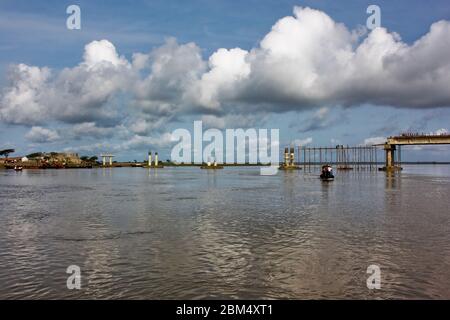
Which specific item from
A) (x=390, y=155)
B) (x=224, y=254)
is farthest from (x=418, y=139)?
(x=224, y=254)

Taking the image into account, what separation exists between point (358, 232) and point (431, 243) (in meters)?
5.00

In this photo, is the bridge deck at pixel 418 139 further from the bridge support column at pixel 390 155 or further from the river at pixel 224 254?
the river at pixel 224 254

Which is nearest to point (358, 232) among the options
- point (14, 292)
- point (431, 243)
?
point (431, 243)

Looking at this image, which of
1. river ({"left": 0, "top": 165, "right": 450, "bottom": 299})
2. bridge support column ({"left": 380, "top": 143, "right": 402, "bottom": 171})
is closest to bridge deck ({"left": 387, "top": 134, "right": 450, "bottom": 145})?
bridge support column ({"left": 380, "top": 143, "right": 402, "bottom": 171})

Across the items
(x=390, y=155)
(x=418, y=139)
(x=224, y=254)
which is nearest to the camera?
(x=224, y=254)

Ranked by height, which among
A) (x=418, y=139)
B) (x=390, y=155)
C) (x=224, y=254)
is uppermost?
(x=418, y=139)

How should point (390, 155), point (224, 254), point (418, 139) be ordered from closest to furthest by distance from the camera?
point (224, 254) → point (418, 139) → point (390, 155)

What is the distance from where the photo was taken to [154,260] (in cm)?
1977

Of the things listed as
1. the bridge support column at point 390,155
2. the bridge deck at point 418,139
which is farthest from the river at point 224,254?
the bridge support column at point 390,155

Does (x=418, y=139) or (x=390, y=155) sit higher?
(x=418, y=139)

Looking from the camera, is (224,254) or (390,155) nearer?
(224,254)

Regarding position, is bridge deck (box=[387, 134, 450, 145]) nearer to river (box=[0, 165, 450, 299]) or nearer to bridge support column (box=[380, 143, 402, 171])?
bridge support column (box=[380, 143, 402, 171])

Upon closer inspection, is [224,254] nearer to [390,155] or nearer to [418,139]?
[418,139]

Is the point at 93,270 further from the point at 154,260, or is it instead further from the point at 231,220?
the point at 231,220
